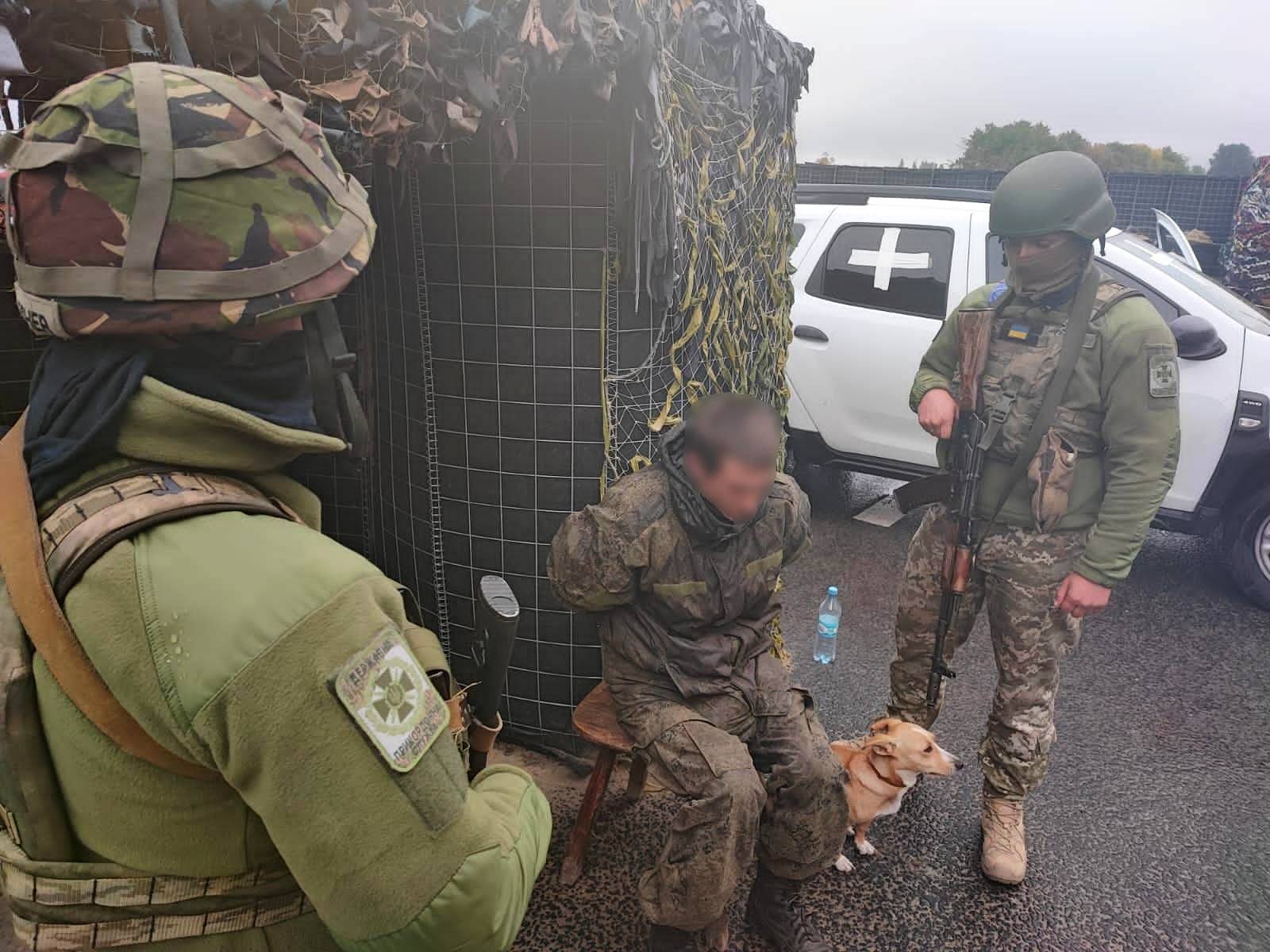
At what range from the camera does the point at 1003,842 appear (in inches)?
112

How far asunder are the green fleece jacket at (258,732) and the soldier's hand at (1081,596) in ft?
7.05

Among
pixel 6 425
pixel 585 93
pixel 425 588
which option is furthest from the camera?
pixel 425 588

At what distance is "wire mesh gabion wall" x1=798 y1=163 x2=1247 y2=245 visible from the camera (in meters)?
12.4

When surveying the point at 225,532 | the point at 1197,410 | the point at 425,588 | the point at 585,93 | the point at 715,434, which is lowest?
the point at 425,588

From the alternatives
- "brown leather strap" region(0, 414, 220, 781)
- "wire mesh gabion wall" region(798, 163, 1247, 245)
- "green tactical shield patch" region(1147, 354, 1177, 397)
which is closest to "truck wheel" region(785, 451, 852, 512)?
"green tactical shield patch" region(1147, 354, 1177, 397)

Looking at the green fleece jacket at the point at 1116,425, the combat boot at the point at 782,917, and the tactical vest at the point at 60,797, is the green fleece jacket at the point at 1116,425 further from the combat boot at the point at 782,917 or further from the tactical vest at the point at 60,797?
the tactical vest at the point at 60,797

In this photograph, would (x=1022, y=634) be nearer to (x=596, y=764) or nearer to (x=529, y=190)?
(x=596, y=764)

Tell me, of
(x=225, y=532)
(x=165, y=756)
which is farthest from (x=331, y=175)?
(x=165, y=756)

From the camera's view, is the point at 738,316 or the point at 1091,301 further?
the point at 738,316

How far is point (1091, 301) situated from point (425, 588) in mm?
2464

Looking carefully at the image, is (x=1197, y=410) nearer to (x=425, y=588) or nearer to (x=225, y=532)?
(x=425, y=588)

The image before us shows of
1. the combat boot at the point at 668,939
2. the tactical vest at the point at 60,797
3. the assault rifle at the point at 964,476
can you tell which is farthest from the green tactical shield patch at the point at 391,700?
the assault rifle at the point at 964,476

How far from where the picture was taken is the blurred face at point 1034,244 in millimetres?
2652

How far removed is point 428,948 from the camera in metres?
1.03
